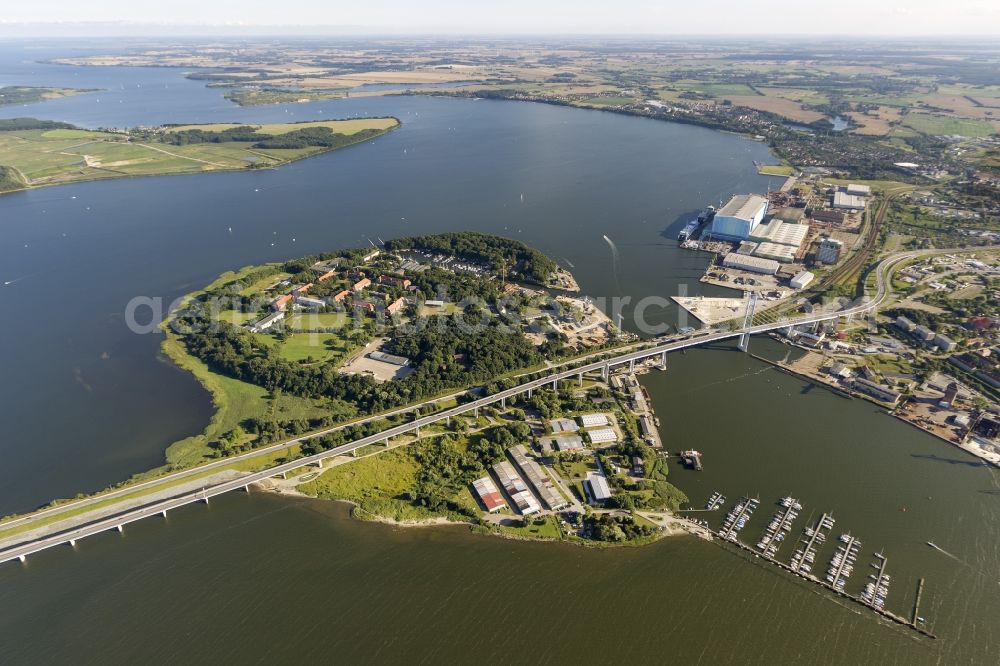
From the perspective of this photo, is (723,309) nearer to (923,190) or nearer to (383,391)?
(383,391)

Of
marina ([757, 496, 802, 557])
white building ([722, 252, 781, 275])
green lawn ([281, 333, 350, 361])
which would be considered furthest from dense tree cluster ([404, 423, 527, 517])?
white building ([722, 252, 781, 275])

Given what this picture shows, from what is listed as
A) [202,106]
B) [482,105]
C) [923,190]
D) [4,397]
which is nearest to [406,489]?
[4,397]

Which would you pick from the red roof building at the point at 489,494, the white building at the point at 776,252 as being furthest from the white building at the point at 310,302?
the white building at the point at 776,252

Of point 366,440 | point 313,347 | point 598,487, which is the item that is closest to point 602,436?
point 598,487

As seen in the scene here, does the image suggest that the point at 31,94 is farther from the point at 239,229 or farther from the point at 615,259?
the point at 615,259

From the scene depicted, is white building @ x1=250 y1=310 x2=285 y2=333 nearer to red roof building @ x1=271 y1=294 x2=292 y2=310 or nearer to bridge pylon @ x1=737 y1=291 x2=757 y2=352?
red roof building @ x1=271 y1=294 x2=292 y2=310
